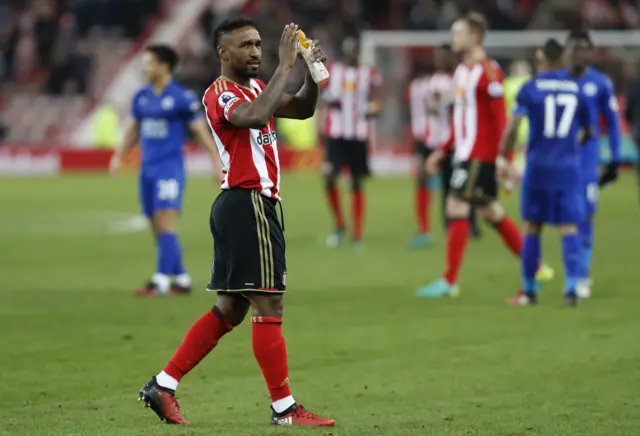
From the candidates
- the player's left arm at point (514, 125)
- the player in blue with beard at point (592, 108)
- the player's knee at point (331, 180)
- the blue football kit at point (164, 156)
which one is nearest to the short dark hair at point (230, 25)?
the player's left arm at point (514, 125)

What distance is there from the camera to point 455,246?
11.8 metres

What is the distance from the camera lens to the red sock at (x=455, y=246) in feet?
38.8

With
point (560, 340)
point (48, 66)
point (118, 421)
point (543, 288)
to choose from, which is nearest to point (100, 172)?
point (48, 66)

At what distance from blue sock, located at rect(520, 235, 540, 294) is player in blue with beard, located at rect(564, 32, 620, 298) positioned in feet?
1.50

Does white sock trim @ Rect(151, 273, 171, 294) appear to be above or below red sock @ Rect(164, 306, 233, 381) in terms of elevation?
below

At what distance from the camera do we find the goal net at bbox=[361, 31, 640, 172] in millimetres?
30281

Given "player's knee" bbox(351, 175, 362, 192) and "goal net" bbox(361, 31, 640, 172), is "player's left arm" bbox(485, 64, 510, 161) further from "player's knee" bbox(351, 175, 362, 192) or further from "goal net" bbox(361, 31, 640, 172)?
"goal net" bbox(361, 31, 640, 172)

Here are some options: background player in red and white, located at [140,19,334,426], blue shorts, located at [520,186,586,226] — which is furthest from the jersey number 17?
background player in red and white, located at [140,19,334,426]

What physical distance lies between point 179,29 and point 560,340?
1131 inches

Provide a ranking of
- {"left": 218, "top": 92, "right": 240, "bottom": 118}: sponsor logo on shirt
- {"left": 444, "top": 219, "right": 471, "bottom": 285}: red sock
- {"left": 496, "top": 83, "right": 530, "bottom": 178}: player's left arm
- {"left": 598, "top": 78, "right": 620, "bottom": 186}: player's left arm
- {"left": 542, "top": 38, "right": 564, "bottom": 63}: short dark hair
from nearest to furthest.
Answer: {"left": 218, "top": 92, "right": 240, "bottom": 118}: sponsor logo on shirt, {"left": 542, "top": 38, "right": 564, "bottom": 63}: short dark hair, {"left": 496, "top": 83, "right": 530, "bottom": 178}: player's left arm, {"left": 598, "top": 78, "right": 620, "bottom": 186}: player's left arm, {"left": 444, "top": 219, "right": 471, "bottom": 285}: red sock

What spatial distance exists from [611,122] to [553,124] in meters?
0.73

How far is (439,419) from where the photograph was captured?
6832 mm

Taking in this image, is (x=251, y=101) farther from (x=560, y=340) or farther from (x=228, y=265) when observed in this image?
(x=560, y=340)

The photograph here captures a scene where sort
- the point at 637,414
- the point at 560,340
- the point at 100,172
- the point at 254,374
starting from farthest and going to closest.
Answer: the point at 100,172, the point at 560,340, the point at 254,374, the point at 637,414
